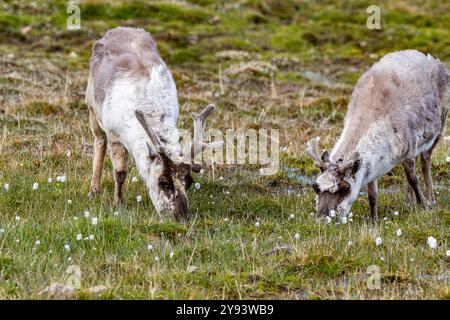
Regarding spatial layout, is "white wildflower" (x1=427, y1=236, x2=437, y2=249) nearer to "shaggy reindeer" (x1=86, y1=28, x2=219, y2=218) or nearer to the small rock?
"shaggy reindeer" (x1=86, y1=28, x2=219, y2=218)

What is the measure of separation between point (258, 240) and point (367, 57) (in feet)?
90.6

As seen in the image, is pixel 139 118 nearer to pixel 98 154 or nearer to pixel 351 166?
pixel 98 154

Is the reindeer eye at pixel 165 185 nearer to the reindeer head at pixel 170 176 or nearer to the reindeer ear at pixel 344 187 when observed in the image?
the reindeer head at pixel 170 176

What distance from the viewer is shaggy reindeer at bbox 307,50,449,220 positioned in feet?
35.7

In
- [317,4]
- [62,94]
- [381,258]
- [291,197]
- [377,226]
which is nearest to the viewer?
[381,258]

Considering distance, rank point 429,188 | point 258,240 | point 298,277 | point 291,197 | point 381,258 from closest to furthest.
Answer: point 298,277 < point 381,258 < point 258,240 < point 291,197 < point 429,188

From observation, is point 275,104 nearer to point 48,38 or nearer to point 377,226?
point 377,226

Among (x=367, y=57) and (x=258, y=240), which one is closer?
(x=258, y=240)

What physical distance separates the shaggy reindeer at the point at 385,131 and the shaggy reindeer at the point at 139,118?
211cm

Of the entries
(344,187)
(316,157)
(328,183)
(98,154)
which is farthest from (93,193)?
(344,187)

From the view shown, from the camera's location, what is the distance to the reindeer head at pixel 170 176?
10219mm

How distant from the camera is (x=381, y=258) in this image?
29.0 feet

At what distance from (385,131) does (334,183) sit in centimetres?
157
